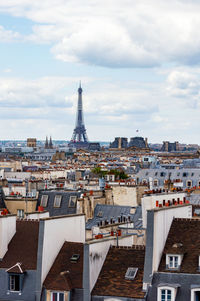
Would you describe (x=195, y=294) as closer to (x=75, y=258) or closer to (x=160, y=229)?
(x=160, y=229)

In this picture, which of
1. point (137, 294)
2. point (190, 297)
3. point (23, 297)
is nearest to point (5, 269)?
point (23, 297)

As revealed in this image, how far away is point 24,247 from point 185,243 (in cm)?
516

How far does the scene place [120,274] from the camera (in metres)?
22.6

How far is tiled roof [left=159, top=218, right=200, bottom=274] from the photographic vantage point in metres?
21.9

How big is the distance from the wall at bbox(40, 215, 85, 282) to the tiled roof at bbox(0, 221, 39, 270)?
0.51 meters

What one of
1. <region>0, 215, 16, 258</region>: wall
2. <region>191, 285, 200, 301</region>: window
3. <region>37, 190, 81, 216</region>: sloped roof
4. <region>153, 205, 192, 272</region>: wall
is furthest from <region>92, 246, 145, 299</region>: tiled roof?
<region>37, 190, 81, 216</region>: sloped roof

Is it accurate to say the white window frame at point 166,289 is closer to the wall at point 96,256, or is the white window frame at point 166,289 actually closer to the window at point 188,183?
the wall at point 96,256

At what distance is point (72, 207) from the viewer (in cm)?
4191

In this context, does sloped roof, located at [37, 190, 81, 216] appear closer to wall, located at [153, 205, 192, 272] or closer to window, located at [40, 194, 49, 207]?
window, located at [40, 194, 49, 207]

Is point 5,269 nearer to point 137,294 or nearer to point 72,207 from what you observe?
point 137,294

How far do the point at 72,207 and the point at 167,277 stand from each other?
811 inches

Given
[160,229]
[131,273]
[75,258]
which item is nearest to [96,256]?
[75,258]

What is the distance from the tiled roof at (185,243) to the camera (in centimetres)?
2186

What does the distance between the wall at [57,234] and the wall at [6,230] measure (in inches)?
64.2
